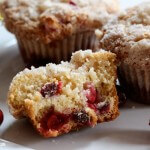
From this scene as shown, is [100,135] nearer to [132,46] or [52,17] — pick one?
[132,46]

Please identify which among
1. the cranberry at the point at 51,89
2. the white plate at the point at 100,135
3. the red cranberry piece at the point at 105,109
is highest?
the cranberry at the point at 51,89

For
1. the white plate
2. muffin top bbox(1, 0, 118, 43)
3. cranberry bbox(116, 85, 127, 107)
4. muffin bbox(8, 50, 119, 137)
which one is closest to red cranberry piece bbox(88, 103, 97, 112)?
muffin bbox(8, 50, 119, 137)

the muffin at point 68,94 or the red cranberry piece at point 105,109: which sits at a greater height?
the muffin at point 68,94

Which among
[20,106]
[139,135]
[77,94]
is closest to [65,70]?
[77,94]

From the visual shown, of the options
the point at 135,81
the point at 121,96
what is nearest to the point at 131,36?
the point at 135,81

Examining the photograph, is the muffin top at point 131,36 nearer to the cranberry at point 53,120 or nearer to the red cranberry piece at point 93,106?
the red cranberry piece at point 93,106

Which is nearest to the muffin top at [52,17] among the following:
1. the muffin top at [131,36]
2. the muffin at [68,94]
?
the muffin top at [131,36]

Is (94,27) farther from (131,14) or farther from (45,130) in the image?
(45,130)
